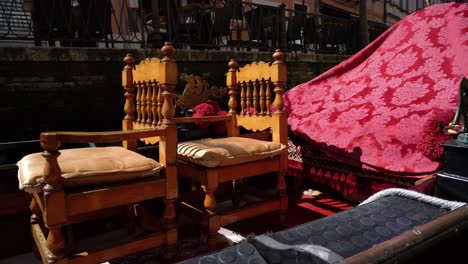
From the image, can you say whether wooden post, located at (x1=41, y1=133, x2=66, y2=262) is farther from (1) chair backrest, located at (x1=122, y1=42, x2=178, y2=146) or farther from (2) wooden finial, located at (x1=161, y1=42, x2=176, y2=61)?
(2) wooden finial, located at (x1=161, y1=42, x2=176, y2=61)

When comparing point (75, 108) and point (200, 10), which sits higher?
point (200, 10)

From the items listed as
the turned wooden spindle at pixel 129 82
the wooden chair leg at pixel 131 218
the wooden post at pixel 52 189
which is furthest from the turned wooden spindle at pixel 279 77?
the wooden post at pixel 52 189

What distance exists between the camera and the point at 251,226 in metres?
2.64

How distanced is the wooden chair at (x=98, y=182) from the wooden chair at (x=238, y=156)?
24 cm

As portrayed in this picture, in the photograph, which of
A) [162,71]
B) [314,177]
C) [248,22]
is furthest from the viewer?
[248,22]

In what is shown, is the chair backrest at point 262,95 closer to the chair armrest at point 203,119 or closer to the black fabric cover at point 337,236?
the chair armrest at point 203,119

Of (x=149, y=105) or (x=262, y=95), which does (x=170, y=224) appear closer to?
(x=149, y=105)

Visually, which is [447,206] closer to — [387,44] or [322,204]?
[322,204]

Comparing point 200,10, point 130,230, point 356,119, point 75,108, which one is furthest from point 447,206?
point 200,10

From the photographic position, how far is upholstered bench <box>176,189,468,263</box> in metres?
0.86

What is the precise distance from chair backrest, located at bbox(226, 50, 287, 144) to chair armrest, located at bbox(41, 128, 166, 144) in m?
0.96

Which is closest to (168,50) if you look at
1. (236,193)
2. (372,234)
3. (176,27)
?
(372,234)

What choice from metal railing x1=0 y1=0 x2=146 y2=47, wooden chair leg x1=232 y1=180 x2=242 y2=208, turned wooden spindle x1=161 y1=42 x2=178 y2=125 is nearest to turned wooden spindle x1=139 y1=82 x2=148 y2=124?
turned wooden spindle x1=161 y1=42 x2=178 y2=125

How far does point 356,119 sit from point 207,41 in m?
3.53
